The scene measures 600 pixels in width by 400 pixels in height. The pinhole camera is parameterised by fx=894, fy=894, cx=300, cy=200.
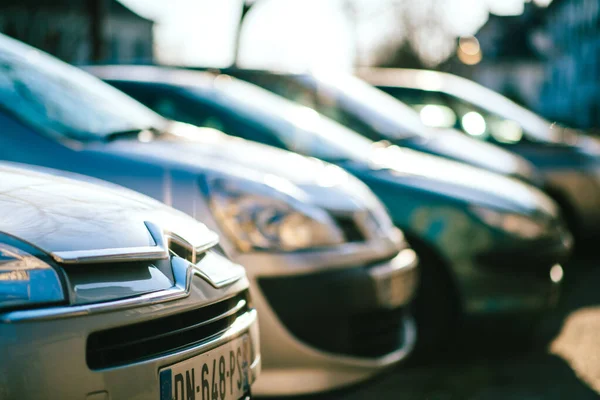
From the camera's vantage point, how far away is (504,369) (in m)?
4.71

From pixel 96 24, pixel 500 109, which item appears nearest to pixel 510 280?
pixel 500 109

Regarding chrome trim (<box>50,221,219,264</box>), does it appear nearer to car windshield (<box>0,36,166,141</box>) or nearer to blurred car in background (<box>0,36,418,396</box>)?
blurred car in background (<box>0,36,418,396</box>)

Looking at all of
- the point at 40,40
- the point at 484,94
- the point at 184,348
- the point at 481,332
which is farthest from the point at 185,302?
the point at 40,40

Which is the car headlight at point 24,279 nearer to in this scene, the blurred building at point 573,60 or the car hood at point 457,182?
the car hood at point 457,182

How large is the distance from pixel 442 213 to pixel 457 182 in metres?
0.36

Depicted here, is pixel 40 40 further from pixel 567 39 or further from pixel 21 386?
pixel 567 39

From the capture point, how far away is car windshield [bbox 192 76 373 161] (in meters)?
4.93

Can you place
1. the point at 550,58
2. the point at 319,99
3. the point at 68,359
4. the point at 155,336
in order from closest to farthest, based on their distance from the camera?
the point at 68,359 → the point at 155,336 → the point at 319,99 → the point at 550,58

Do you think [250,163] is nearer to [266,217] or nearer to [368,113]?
[266,217]

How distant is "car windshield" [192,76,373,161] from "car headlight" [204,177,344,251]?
1381 millimetres

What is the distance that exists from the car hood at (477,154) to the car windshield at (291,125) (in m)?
1.15

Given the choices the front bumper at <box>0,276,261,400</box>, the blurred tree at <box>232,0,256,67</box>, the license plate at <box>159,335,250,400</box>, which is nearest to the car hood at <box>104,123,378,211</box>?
the license plate at <box>159,335,250,400</box>

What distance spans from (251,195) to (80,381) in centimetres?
163

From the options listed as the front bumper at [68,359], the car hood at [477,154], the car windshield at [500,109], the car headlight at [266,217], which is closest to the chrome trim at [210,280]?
the front bumper at [68,359]
